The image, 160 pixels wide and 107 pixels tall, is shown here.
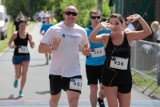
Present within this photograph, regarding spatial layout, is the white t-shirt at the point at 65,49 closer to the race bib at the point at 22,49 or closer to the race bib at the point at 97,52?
the race bib at the point at 97,52

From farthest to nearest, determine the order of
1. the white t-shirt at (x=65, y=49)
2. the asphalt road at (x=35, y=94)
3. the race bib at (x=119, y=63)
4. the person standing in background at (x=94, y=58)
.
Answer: the asphalt road at (x=35, y=94) < the person standing in background at (x=94, y=58) < the white t-shirt at (x=65, y=49) < the race bib at (x=119, y=63)

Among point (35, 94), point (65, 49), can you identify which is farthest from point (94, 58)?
point (35, 94)

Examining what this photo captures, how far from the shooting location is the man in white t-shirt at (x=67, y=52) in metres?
6.57

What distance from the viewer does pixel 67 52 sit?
6.59 m

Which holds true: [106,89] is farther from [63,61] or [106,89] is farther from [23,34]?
[23,34]

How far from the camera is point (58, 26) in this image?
21.9ft

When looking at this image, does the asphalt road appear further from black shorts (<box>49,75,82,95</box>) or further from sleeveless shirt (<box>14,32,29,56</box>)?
black shorts (<box>49,75,82,95</box>)

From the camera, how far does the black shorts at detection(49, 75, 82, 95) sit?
663 centimetres

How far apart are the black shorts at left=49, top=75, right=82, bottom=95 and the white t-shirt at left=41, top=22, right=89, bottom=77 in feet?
0.21

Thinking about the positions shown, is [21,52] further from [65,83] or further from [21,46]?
[65,83]

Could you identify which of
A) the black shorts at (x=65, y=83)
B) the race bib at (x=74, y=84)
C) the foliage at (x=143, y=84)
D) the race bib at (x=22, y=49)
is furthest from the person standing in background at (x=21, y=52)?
the race bib at (x=74, y=84)

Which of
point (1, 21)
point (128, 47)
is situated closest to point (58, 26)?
point (128, 47)

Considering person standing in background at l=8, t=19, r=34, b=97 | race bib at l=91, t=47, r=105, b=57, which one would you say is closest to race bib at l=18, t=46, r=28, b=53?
person standing in background at l=8, t=19, r=34, b=97

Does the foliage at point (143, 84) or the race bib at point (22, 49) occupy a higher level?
the race bib at point (22, 49)
